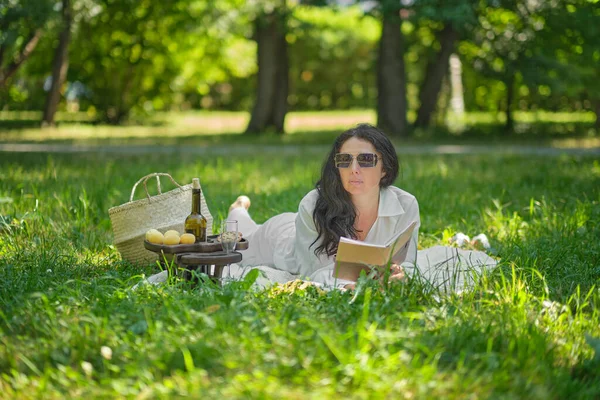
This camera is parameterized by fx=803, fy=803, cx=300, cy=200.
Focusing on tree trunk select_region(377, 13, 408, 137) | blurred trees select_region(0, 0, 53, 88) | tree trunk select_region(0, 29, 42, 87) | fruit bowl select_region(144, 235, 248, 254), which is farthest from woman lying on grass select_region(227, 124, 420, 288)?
tree trunk select_region(377, 13, 408, 137)

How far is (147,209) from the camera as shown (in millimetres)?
5320

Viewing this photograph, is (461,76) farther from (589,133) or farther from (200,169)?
(200,169)

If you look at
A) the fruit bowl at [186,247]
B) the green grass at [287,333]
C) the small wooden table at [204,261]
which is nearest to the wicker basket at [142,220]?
the green grass at [287,333]

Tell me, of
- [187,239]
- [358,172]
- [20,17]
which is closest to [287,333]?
[187,239]

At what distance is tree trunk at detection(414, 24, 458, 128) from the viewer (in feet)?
60.4

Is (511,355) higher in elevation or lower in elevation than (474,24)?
lower

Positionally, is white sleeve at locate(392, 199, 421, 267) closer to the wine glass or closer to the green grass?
the green grass

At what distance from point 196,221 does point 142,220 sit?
641 millimetres

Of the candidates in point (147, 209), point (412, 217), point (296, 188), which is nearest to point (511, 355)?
point (412, 217)

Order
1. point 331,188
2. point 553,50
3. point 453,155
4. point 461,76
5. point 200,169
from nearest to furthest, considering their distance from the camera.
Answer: point 331,188, point 200,169, point 453,155, point 553,50, point 461,76

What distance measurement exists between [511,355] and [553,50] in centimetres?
1559

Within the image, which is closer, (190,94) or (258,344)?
(258,344)

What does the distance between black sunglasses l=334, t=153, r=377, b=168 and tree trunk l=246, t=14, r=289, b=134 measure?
14174 mm

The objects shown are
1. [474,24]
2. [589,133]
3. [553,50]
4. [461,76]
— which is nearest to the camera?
[474,24]
